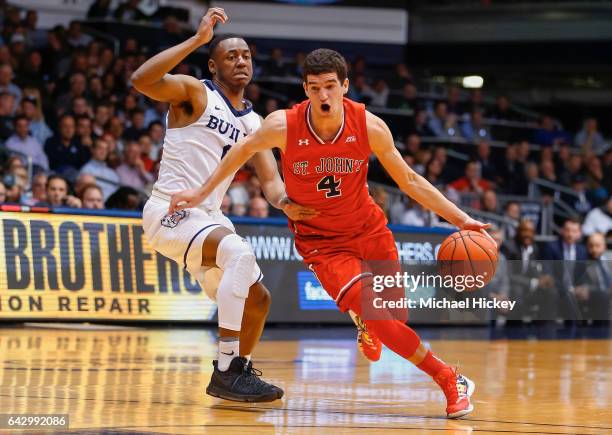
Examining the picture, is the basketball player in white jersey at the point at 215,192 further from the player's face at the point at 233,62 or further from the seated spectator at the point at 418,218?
the seated spectator at the point at 418,218

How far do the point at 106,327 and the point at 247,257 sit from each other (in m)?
5.83

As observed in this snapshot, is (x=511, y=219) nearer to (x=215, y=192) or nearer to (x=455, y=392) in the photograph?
(x=215, y=192)

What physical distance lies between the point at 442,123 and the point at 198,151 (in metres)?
14.8

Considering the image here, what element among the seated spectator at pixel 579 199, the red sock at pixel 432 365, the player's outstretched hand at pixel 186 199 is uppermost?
the seated spectator at pixel 579 199

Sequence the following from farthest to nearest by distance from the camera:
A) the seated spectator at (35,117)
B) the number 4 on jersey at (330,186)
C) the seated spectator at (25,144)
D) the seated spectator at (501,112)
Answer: the seated spectator at (501,112) < the seated spectator at (35,117) < the seated spectator at (25,144) < the number 4 on jersey at (330,186)

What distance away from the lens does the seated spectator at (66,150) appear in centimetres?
1417

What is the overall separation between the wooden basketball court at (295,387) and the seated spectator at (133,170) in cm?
340

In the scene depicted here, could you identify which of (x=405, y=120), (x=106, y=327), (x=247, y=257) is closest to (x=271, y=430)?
(x=247, y=257)

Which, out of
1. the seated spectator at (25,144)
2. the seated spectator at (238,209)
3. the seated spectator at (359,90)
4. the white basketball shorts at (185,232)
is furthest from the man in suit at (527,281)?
the white basketball shorts at (185,232)

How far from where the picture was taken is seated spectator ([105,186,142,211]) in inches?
501

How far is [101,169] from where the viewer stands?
14.0 metres

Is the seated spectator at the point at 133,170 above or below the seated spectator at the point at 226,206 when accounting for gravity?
above

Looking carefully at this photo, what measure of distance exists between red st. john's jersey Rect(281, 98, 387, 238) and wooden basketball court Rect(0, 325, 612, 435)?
3.39 feet

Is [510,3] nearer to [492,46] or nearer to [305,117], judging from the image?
[492,46]
